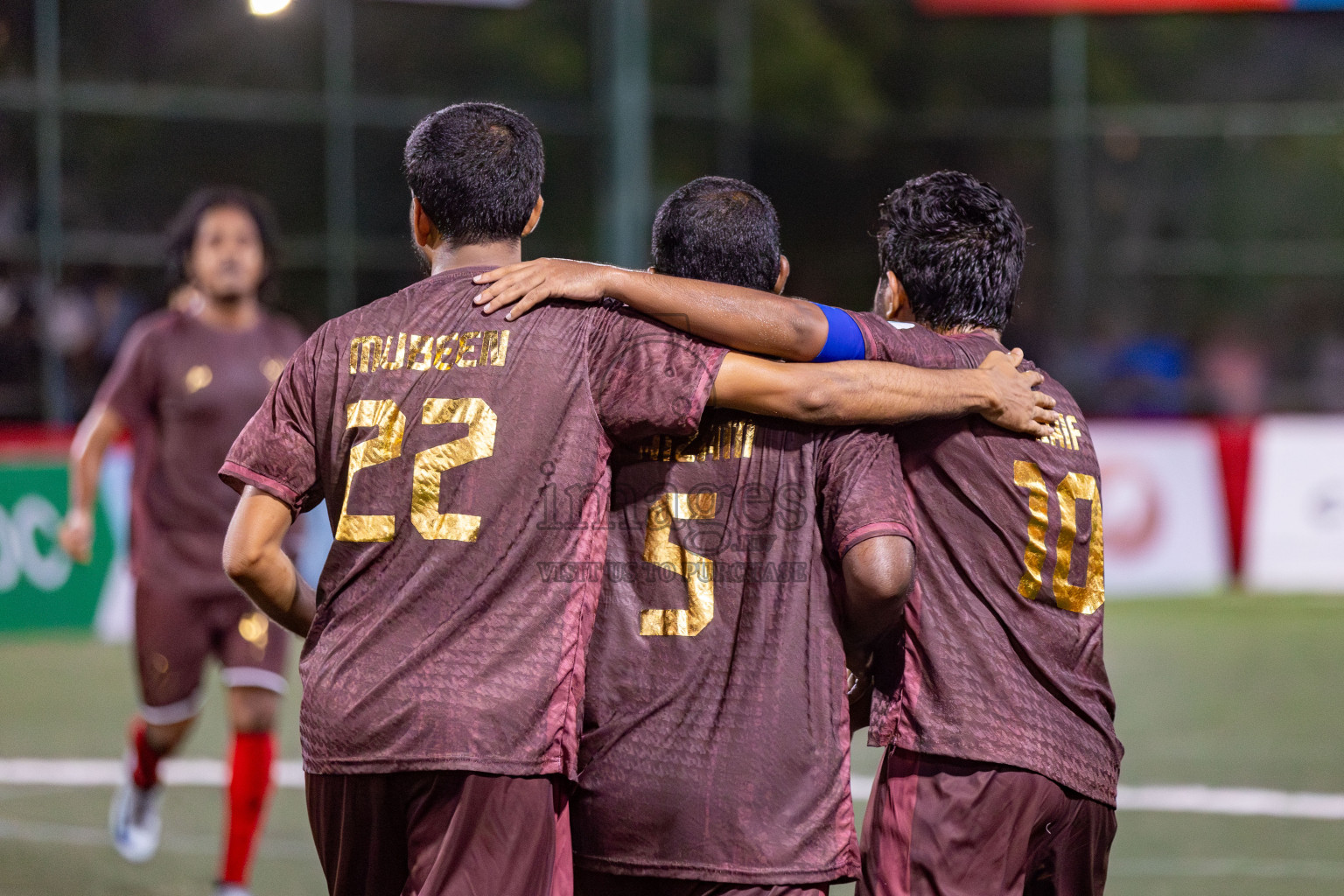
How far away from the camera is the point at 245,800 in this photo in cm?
563

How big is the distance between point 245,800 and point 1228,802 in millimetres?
4399

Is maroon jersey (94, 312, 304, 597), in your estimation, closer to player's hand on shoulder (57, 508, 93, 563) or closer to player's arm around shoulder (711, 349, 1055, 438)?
player's hand on shoulder (57, 508, 93, 563)

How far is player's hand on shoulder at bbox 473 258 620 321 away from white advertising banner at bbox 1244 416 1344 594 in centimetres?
1123

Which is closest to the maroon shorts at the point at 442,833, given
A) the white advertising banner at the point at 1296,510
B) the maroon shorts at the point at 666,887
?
the maroon shorts at the point at 666,887

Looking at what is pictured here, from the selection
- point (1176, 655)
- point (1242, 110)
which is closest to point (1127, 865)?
point (1176, 655)

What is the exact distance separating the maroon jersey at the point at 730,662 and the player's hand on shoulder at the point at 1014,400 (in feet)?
0.88

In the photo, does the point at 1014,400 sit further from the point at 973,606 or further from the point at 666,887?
the point at 666,887

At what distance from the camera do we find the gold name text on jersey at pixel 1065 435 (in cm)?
346

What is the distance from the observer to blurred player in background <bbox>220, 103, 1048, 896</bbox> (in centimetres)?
310

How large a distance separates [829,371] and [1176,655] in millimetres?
8522

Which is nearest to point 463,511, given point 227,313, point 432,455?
point 432,455

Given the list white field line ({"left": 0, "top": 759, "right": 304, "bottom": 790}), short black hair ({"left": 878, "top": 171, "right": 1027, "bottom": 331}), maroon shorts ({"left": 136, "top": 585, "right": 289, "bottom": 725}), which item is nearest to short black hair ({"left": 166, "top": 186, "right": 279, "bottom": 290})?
maroon shorts ({"left": 136, "top": 585, "right": 289, "bottom": 725})

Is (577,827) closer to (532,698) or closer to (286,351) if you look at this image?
(532,698)

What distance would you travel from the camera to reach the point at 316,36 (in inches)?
749
